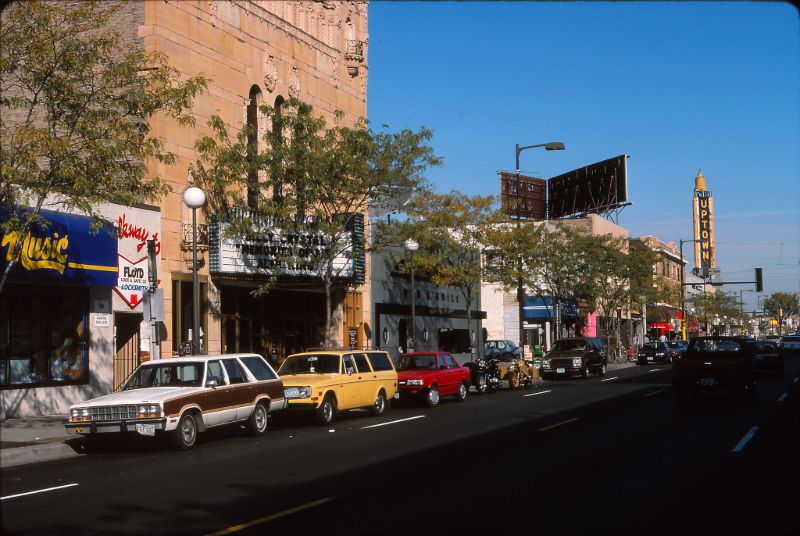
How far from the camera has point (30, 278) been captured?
855 inches

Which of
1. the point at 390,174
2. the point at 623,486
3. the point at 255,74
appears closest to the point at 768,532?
the point at 623,486

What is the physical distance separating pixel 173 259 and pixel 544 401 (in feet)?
39.0

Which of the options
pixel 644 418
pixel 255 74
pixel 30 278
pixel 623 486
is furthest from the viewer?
pixel 255 74

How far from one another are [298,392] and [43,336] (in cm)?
752

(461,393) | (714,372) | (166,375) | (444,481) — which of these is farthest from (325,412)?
(714,372)

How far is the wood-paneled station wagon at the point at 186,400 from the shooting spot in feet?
52.4

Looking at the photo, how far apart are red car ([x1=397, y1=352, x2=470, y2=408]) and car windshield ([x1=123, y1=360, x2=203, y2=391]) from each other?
9.06 m

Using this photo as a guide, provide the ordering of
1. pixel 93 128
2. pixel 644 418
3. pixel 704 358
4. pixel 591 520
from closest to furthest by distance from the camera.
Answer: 1. pixel 591 520
2. pixel 93 128
3. pixel 644 418
4. pixel 704 358

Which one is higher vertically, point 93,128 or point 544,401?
point 93,128

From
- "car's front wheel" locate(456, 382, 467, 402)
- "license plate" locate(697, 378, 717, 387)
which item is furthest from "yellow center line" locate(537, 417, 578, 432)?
"car's front wheel" locate(456, 382, 467, 402)

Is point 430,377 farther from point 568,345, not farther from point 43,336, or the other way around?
point 568,345

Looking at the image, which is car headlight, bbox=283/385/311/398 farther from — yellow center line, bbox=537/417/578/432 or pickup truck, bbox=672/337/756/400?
pickup truck, bbox=672/337/756/400

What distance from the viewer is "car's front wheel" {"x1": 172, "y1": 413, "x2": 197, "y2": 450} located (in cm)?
1630

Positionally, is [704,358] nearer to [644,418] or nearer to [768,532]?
[644,418]
